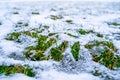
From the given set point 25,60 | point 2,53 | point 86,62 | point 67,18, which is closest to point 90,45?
point 86,62

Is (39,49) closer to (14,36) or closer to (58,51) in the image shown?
(58,51)

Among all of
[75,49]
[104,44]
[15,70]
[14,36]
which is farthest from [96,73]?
[14,36]

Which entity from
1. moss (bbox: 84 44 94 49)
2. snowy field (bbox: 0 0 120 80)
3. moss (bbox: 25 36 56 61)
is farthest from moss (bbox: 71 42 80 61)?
moss (bbox: 25 36 56 61)

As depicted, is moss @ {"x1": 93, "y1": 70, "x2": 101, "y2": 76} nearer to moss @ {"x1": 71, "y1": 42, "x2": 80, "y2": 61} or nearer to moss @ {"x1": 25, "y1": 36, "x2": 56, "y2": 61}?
moss @ {"x1": 71, "y1": 42, "x2": 80, "y2": 61}

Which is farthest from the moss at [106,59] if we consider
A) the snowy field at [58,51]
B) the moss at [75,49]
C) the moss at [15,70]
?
the moss at [15,70]

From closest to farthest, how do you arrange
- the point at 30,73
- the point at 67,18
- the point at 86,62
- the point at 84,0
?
the point at 30,73, the point at 86,62, the point at 67,18, the point at 84,0

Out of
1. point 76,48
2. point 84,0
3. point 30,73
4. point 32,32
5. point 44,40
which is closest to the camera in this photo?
point 30,73

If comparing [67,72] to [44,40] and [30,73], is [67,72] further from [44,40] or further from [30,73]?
[44,40]
